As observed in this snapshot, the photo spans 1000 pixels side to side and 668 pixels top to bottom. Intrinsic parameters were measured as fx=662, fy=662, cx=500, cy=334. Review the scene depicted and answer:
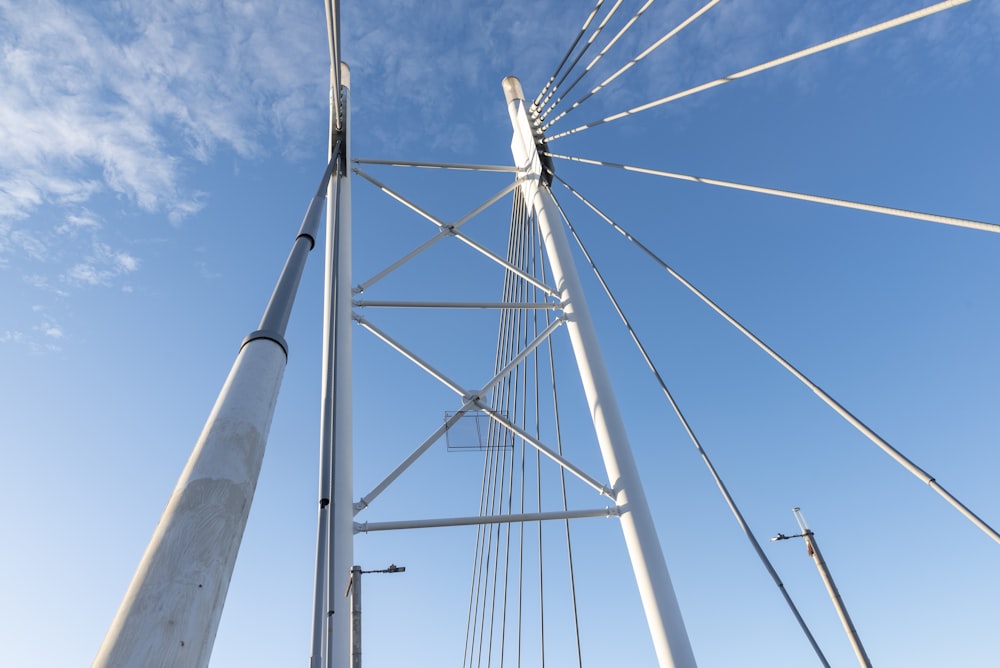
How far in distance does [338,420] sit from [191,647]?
4.20 metres

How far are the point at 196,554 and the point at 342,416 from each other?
162 inches

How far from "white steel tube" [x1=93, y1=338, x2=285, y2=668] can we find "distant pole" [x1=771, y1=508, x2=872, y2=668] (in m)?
9.75

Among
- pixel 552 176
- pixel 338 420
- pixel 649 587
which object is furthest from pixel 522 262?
pixel 649 587

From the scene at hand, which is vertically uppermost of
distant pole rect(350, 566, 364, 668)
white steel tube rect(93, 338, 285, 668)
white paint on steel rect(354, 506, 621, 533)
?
white paint on steel rect(354, 506, 621, 533)

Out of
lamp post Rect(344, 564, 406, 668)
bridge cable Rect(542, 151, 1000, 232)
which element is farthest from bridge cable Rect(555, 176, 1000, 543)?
lamp post Rect(344, 564, 406, 668)

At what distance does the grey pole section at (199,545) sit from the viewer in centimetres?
129

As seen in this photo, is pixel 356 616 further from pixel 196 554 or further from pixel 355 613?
pixel 196 554

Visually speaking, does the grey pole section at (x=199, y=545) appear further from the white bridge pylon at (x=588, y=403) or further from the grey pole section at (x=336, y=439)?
the white bridge pylon at (x=588, y=403)

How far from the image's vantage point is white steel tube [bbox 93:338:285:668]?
4.23 feet

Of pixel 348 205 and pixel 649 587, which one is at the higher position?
pixel 348 205

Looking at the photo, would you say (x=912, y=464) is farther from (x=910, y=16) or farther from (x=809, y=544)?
(x=809, y=544)

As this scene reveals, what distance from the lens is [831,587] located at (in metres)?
9.49

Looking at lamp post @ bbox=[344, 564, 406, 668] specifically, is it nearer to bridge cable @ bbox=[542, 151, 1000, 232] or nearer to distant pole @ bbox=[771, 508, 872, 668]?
bridge cable @ bbox=[542, 151, 1000, 232]

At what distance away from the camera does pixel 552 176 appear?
311 inches
